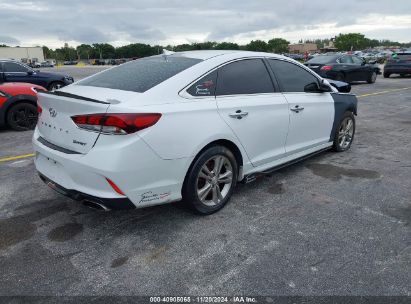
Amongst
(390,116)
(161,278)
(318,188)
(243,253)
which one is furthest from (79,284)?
(390,116)

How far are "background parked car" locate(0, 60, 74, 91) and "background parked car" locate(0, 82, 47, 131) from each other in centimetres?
582

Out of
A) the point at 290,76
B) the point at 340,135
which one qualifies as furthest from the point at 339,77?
the point at 290,76

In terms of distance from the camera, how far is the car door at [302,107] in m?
4.39

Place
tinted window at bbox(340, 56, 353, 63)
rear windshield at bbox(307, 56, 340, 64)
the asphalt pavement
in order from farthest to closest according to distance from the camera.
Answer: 1. tinted window at bbox(340, 56, 353, 63)
2. rear windshield at bbox(307, 56, 340, 64)
3. the asphalt pavement

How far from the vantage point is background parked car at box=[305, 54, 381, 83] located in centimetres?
1612

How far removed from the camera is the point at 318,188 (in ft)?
14.5

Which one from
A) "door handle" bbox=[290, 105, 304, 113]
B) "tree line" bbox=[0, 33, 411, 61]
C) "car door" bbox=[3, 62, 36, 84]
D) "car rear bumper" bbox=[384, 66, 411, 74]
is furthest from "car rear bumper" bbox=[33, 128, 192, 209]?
"tree line" bbox=[0, 33, 411, 61]

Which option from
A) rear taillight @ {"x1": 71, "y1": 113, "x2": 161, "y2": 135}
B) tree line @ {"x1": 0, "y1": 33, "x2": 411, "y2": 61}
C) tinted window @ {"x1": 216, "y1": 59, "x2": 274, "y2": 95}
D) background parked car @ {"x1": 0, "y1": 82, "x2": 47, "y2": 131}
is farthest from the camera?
tree line @ {"x1": 0, "y1": 33, "x2": 411, "y2": 61}

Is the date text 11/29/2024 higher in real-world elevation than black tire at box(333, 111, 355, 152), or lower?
lower

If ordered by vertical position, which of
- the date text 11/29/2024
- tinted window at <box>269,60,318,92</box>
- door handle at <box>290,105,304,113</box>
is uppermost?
tinted window at <box>269,60,318,92</box>

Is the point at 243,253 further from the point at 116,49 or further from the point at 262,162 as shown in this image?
the point at 116,49

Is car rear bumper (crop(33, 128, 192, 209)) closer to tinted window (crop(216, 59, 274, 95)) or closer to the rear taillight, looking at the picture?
the rear taillight

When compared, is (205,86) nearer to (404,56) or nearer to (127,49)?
(404,56)

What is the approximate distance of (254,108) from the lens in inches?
150
